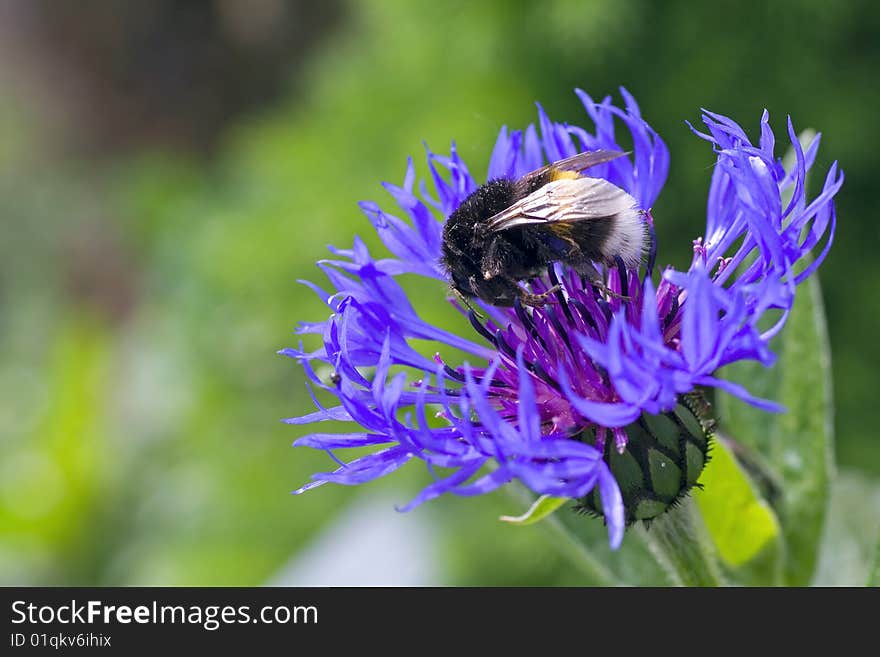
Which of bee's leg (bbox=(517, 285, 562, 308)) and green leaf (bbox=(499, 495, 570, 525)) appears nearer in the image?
green leaf (bbox=(499, 495, 570, 525))

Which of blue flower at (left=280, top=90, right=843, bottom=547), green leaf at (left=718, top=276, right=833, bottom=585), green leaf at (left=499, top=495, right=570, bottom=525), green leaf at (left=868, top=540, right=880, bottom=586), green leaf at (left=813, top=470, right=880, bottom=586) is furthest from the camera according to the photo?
green leaf at (left=813, top=470, right=880, bottom=586)

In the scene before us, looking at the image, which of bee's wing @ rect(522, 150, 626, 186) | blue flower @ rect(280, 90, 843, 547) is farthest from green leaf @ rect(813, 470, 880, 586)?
bee's wing @ rect(522, 150, 626, 186)

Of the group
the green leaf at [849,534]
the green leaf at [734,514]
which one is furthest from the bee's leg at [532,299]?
the green leaf at [849,534]

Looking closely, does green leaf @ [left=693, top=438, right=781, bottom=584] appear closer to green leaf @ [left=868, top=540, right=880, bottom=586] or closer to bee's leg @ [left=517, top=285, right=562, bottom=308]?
green leaf @ [left=868, top=540, right=880, bottom=586]

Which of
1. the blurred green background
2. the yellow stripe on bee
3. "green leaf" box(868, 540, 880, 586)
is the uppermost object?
the blurred green background

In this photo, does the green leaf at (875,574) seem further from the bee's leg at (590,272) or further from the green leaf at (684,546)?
the bee's leg at (590,272)

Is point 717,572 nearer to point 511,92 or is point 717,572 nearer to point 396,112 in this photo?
point 511,92
